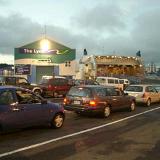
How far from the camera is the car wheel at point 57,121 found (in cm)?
1344

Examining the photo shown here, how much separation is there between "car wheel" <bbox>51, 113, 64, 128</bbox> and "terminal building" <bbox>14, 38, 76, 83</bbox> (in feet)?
120

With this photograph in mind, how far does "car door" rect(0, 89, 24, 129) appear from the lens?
11.1 meters

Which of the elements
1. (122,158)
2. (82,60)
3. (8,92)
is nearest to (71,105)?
(8,92)

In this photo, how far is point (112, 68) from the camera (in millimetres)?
92750

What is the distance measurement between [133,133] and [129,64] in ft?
267

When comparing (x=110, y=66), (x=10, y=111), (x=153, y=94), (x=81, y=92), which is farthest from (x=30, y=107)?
(x=110, y=66)

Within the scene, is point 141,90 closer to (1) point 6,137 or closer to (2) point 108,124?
(2) point 108,124

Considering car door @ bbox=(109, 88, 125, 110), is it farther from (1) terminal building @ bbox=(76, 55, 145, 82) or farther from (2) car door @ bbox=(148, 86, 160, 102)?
(1) terminal building @ bbox=(76, 55, 145, 82)

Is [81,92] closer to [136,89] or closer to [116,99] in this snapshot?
[116,99]

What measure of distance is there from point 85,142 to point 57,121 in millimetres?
2745

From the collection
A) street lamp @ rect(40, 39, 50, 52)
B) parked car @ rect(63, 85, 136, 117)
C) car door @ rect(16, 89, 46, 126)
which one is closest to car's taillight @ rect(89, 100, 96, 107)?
parked car @ rect(63, 85, 136, 117)

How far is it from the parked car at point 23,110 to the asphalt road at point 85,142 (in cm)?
37

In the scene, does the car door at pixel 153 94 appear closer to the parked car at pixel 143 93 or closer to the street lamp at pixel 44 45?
the parked car at pixel 143 93

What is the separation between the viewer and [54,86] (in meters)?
31.7
